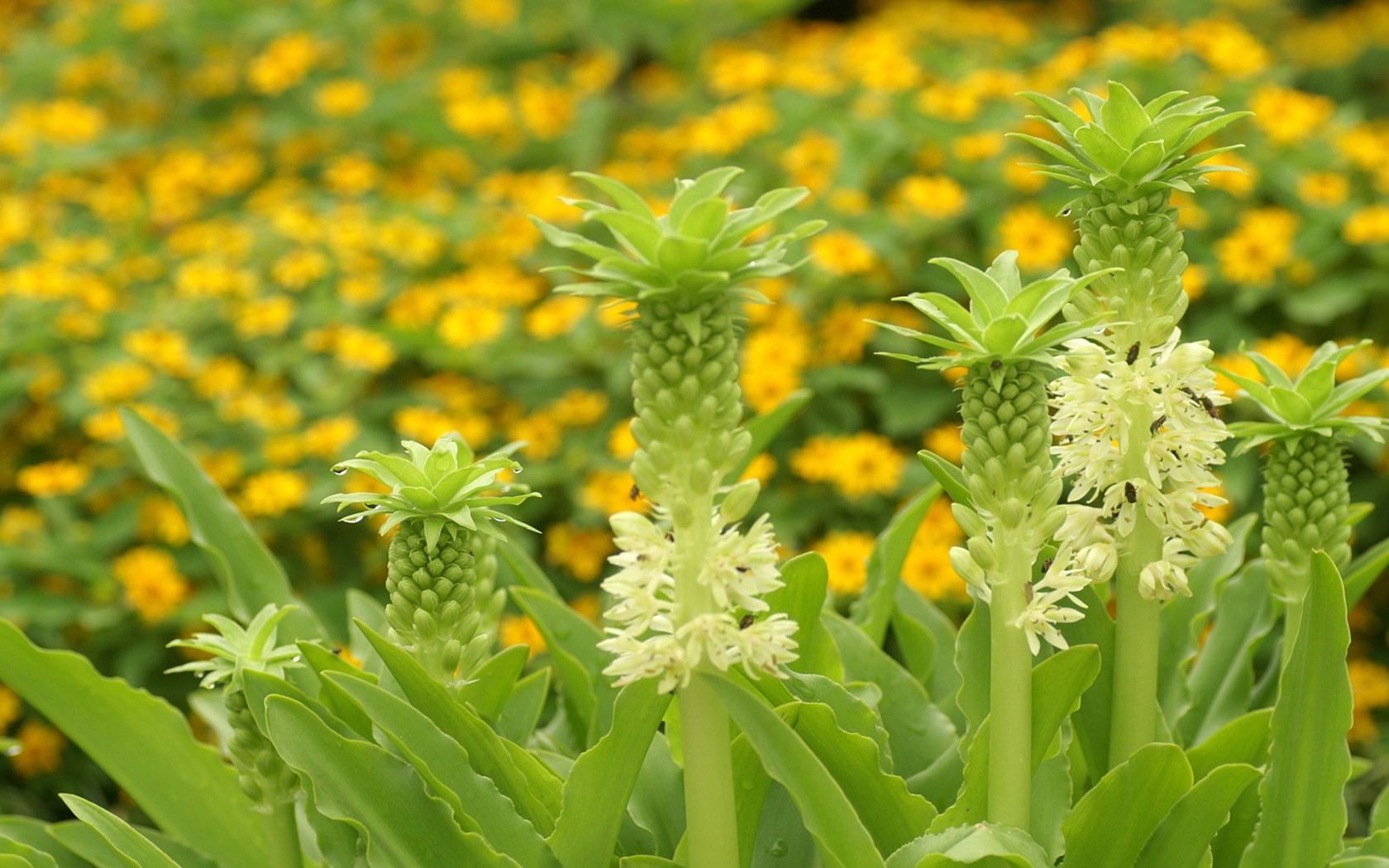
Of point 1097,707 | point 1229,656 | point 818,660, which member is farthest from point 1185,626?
point 818,660

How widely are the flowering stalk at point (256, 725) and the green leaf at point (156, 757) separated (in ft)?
0.51

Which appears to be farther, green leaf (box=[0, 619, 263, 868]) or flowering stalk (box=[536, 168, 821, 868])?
green leaf (box=[0, 619, 263, 868])

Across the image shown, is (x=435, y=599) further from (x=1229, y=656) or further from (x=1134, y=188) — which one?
(x=1229, y=656)

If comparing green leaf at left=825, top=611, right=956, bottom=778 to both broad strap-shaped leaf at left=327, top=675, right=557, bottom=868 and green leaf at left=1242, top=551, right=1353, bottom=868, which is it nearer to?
green leaf at left=1242, top=551, right=1353, bottom=868

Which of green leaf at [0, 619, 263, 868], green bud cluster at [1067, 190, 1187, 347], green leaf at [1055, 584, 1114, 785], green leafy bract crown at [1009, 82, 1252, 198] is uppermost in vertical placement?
green leafy bract crown at [1009, 82, 1252, 198]

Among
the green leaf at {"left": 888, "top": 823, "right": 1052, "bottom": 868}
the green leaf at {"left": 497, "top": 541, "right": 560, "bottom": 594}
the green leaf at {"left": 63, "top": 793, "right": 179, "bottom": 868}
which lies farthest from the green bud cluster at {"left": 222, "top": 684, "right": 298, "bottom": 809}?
the green leaf at {"left": 888, "top": 823, "right": 1052, "bottom": 868}

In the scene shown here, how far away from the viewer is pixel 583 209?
42.1 inches

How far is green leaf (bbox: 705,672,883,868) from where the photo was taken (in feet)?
3.55

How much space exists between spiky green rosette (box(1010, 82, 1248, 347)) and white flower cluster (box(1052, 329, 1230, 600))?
0.03 meters

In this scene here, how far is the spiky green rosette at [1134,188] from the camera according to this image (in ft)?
3.90

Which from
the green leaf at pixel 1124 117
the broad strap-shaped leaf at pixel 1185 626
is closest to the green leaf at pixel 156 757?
the broad strap-shaped leaf at pixel 1185 626

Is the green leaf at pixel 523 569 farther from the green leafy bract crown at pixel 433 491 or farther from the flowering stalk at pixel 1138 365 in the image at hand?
the flowering stalk at pixel 1138 365

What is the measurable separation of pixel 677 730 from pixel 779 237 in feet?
1.97

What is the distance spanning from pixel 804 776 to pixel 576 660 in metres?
0.56
